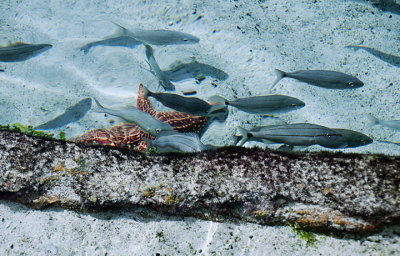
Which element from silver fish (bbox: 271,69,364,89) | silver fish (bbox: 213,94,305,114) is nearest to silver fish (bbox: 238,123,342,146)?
silver fish (bbox: 213,94,305,114)

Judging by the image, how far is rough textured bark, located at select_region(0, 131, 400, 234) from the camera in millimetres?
2404

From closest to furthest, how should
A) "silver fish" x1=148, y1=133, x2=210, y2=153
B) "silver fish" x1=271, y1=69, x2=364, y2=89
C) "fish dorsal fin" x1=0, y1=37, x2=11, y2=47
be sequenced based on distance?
"silver fish" x1=148, y1=133, x2=210, y2=153 < "silver fish" x1=271, y1=69, x2=364, y2=89 < "fish dorsal fin" x1=0, y1=37, x2=11, y2=47

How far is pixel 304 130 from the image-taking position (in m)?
3.21

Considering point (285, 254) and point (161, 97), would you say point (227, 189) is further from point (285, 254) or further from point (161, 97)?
point (161, 97)

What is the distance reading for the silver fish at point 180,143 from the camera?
3.06 meters

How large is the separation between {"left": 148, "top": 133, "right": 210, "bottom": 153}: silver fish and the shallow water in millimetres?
1371

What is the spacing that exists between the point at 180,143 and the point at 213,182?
0.74m

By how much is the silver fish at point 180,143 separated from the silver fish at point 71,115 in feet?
7.03

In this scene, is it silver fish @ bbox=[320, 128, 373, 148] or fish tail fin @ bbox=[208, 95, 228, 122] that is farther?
fish tail fin @ bbox=[208, 95, 228, 122]

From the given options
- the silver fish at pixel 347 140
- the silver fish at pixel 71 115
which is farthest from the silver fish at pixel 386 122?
the silver fish at pixel 71 115

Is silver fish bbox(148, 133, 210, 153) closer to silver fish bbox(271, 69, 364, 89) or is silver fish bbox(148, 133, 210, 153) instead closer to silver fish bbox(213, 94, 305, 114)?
silver fish bbox(213, 94, 305, 114)

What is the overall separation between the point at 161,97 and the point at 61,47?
2.88 meters

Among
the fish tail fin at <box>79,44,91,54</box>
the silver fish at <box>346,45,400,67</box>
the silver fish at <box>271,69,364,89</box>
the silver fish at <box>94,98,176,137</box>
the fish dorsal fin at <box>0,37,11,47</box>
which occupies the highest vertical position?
the silver fish at <box>346,45,400,67</box>

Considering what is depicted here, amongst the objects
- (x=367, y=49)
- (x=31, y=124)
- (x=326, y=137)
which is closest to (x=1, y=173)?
(x=31, y=124)
